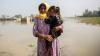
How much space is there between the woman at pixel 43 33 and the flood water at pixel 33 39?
45 centimetres

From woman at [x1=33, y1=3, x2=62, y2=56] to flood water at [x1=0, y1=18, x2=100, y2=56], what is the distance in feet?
1.48

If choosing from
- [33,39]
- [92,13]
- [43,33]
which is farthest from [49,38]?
[92,13]

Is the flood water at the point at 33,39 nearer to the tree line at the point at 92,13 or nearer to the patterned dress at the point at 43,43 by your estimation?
the tree line at the point at 92,13

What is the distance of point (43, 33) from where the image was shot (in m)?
2.18

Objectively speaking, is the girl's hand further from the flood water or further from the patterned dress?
the flood water

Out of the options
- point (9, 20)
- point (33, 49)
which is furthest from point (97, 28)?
point (9, 20)

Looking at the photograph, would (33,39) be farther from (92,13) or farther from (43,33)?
(92,13)

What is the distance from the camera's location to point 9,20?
2.69 m

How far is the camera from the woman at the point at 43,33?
7.08 ft

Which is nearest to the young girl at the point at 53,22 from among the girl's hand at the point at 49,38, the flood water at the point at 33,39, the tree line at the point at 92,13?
the girl's hand at the point at 49,38

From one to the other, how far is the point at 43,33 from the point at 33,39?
19.5 inches

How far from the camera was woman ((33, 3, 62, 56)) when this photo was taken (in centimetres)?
216

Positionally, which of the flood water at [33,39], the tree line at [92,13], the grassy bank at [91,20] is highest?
the tree line at [92,13]

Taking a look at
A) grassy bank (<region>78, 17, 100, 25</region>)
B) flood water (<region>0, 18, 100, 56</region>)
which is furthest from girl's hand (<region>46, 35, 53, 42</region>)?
grassy bank (<region>78, 17, 100, 25</region>)
